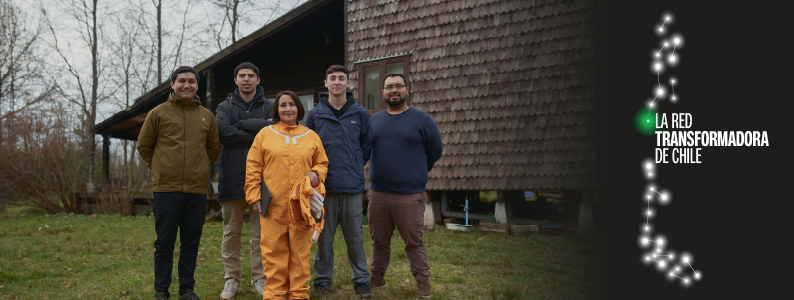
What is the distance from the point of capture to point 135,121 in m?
13.9

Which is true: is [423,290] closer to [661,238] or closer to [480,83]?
[661,238]

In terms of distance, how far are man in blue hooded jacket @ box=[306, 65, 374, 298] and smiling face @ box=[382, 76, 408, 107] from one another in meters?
0.23

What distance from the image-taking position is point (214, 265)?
5.47m

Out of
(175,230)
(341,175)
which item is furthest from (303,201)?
(175,230)

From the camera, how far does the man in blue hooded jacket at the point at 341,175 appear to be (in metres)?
3.70

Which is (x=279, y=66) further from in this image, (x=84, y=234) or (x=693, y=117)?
(x=693, y=117)

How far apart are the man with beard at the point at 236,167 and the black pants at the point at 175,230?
9.7 inches

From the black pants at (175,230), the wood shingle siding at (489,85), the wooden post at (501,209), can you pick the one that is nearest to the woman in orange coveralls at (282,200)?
the black pants at (175,230)

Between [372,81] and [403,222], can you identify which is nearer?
[403,222]

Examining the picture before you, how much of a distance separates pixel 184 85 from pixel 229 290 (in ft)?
4.98

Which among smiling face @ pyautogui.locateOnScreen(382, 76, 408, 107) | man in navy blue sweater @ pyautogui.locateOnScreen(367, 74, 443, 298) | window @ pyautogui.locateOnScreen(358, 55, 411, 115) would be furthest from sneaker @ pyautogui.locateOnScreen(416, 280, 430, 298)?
window @ pyautogui.locateOnScreen(358, 55, 411, 115)

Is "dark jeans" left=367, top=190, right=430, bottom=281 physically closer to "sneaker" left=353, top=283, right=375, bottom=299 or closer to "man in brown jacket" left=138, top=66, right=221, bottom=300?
"sneaker" left=353, top=283, right=375, bottom=299

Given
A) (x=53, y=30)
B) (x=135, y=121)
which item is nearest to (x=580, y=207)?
(x=135, y=121)

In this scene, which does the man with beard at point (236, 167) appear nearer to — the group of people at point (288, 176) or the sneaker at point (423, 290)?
the group of people at point (288, 176)
